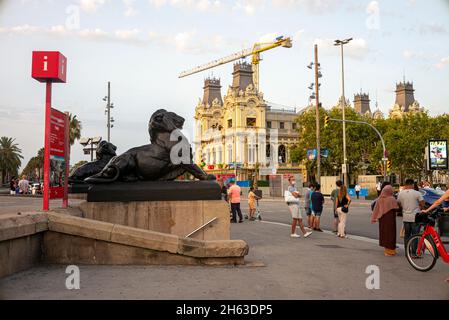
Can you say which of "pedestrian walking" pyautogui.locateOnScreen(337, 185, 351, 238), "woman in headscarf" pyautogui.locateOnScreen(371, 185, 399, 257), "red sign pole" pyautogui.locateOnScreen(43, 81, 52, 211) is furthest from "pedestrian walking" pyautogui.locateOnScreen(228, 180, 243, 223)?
"red sign pole" pyautogui.locateOnScreen(43, 81, 52, 211)

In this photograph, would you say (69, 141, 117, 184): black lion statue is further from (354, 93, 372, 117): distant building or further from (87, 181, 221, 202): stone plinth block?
(354, 93, 372, 117): distant building

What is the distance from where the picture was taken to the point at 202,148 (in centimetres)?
10125

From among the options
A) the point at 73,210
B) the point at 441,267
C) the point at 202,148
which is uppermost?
the point at 202,148

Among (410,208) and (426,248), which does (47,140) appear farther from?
(410,208)

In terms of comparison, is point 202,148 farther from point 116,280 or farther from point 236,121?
point 116,280

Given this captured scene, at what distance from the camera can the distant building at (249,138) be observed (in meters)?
85.8

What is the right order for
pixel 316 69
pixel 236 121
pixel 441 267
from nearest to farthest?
pixel 441 267, pixel 316 69, pixel 236 121

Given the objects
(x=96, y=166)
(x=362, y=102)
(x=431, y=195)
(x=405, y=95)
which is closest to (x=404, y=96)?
(x=405, y=95)

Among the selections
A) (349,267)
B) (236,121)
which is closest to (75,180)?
(349,267)

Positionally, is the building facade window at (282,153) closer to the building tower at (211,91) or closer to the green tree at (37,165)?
the building tower at (211,91)

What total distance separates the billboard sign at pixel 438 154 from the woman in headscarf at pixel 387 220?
49.5ft

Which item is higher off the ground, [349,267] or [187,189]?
[187,189]

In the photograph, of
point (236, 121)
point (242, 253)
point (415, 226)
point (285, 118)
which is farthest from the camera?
point (285, 118)
